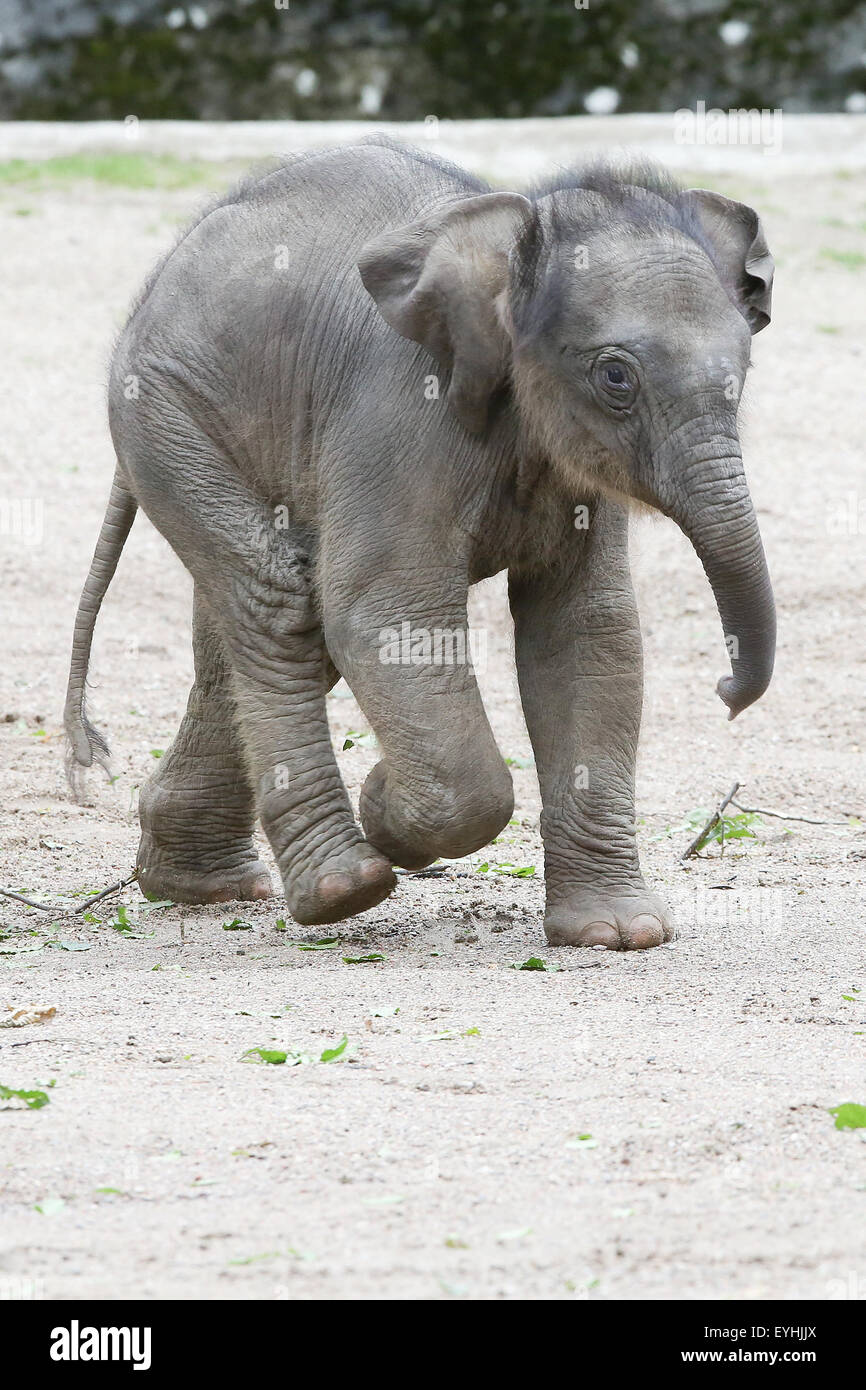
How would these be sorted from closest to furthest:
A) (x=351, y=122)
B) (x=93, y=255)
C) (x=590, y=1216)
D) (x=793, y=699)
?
(x=590, y=1216)
(x=793, y=699)
(x=93, y=255)
(x=351, y=122)

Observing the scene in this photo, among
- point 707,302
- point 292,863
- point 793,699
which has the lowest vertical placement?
point 292,863

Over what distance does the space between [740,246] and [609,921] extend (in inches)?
75.0

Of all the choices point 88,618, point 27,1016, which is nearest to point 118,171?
point 88,618

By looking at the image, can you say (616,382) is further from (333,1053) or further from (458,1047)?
(333,1053)

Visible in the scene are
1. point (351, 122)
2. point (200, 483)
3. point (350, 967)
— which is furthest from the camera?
point (351, 122)

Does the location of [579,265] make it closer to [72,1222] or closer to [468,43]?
[72,1222]

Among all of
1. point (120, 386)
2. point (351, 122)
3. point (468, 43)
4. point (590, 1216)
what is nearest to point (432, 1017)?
point (590, 1216)

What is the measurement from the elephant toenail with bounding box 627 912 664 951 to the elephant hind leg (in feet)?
4.87

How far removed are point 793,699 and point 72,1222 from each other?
634 cm

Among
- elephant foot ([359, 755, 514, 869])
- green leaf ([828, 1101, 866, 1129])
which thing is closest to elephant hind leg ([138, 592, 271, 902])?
elephant foot ([359, 755, 514, 869])

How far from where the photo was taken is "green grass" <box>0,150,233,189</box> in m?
17.5

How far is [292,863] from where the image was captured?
5746 mm

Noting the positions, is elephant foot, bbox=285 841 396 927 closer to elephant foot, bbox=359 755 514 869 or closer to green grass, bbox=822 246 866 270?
elephant foot, bbox=359 755 514 869

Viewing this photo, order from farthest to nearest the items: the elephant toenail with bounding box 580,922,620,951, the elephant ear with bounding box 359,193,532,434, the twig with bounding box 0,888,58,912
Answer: the twig with bounding box 0,888,58,912, the elephant toenail with bounding box 580,922,620,951, the elephant ear with bounding box 359,193,532,434
